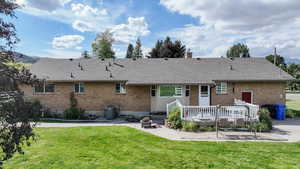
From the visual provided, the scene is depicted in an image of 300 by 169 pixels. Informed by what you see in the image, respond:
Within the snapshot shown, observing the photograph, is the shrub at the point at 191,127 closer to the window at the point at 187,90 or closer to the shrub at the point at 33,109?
the window at the point at 187,90

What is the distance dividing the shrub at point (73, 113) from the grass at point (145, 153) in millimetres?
5375

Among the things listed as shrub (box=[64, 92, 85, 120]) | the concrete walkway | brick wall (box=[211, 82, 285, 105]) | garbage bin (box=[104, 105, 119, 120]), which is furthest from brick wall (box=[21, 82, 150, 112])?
brick wall (box=[211, 82, 285, 105])

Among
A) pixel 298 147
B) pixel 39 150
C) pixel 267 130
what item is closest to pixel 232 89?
pixel 267 130

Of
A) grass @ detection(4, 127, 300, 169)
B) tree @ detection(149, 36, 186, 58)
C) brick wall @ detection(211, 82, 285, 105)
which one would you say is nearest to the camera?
grass @ detection(4, 127, 300, 169)

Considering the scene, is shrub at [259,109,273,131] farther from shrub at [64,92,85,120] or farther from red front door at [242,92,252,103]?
shrub at [64,92,85,120]

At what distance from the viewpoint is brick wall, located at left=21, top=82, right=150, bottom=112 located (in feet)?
50.2

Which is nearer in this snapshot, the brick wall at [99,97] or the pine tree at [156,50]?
the brick wall at [99,97]

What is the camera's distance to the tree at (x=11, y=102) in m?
2.90

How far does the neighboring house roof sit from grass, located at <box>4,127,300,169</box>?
6979 mm

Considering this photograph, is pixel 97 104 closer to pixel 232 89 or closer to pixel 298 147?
pixel 232 89

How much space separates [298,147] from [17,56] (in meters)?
10.3

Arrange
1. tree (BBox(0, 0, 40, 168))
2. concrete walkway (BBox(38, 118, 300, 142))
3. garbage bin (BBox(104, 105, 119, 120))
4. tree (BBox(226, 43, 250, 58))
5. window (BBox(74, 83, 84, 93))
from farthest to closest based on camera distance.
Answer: tree (BBox(226, 43, 250, 58)), window (BBox(74, 83, 84, 93)), garbage bin (BBox(104, 105, 119, 120)), concrete walkway (BBox(38, 118, 300, 142)), tree (BBox(0, 0, 40, 168))

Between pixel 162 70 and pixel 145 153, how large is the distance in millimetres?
11001

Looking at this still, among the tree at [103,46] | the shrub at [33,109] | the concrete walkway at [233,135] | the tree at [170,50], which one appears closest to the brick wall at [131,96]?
the concrete walkway at [233,135]
